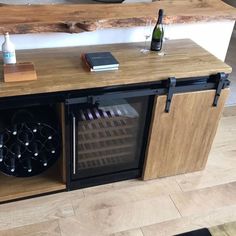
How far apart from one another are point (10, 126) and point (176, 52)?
917mm

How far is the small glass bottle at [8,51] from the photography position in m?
1.41

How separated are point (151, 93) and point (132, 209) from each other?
0.62 m

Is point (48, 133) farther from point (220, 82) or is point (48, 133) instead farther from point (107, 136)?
point (220, 82)

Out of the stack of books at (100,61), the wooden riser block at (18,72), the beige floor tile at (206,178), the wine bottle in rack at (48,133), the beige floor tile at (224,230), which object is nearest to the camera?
the beige floor tile at (224,230)

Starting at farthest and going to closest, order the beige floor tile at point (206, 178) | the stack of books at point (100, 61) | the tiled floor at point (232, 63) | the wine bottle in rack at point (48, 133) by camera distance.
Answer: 1. the tiled floor at point (232, 63)
2. the beige floor tile at point (206, 178)
3. the wine bottle in rack at point (48, 133)
4. the stack of books at point (100, 61)

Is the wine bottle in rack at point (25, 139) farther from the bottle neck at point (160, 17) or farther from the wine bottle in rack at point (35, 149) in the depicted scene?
the bottle neck at point (160, 17)

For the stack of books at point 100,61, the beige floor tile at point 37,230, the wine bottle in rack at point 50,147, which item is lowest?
the beige floor tile at point 37,230

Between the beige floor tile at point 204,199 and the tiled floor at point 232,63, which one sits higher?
the tiled floor at point 232,63

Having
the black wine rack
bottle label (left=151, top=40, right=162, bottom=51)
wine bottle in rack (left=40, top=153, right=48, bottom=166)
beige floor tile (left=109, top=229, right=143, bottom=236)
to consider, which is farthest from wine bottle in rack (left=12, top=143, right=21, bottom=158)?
bottle label (left=151, top=40, right=162, bottom=51)

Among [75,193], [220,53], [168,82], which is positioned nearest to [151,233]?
[75,193]

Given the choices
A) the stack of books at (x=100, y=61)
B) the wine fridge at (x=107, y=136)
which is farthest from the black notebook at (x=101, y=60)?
the wine fridge at (x=107, y=136)

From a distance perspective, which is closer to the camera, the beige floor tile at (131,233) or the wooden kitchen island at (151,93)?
the wooden kitchen island at (151,93)

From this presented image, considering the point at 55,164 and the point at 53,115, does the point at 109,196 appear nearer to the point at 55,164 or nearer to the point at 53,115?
the point at 55,164

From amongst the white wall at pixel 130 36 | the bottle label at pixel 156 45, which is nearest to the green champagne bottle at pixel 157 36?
the bottle label at pixel 156 45
